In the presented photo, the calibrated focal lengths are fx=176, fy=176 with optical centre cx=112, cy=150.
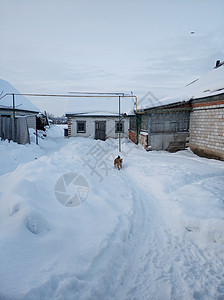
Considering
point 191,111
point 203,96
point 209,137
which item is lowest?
point 209,137

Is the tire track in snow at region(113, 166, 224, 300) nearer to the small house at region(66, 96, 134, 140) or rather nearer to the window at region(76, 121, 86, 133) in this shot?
the small house at region(66, 96, 134, 140)

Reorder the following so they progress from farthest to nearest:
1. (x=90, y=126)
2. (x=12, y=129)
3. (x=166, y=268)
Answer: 1. (x=90, y=126)
2. (x=12, y=129)
3. (x=166, y=268)

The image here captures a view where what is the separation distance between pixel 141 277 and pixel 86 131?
17157 millimetres

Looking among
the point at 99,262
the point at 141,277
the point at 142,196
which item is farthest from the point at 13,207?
the point at 142,196

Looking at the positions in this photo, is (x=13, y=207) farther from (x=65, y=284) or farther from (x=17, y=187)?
(x=65, y=284)

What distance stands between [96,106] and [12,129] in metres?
11.0

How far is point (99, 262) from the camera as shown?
9.04 ft

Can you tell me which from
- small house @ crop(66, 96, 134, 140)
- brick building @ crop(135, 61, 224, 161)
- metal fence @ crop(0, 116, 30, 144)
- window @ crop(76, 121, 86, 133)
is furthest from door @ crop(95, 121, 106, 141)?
metal fence @ crop(0, 116, 30, 144)

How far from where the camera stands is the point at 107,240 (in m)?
3.20

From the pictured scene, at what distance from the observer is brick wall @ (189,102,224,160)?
905 cm

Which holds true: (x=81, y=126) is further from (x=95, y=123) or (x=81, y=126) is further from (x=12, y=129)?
(x=12, y=129)

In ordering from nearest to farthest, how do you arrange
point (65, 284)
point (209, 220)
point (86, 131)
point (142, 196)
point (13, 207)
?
point (65, 284) → point (13, 207) → point (209, 220) → point (142, 196) → point (86, 131)

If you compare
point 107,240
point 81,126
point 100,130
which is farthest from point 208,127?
point 81,126

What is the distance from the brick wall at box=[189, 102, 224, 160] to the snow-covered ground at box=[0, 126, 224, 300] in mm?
4540
